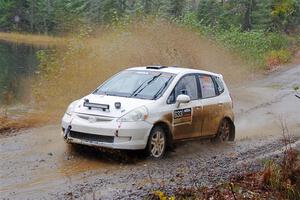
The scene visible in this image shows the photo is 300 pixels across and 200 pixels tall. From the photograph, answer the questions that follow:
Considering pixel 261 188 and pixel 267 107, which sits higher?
pixel 261 188

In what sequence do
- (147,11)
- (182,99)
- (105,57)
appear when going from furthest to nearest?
(147,11) → (105,57) → (182,99)

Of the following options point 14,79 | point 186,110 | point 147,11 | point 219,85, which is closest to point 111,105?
point 186,110

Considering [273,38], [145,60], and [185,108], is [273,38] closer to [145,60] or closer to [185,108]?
[145,60]

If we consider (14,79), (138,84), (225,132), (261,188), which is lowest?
(14,79)

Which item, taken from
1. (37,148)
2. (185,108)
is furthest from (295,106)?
(37,148)

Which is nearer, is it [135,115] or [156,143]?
[135,115]

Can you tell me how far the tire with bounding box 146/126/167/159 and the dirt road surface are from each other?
0.53 ft

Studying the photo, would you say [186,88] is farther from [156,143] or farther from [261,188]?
[261,188]

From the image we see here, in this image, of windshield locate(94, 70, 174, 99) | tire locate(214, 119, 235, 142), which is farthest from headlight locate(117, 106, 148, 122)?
tire locate(214, 119, 235, 142)

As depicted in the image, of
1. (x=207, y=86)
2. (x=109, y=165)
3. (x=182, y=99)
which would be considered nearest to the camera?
(x=109, y=165)

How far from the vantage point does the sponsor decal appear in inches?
415

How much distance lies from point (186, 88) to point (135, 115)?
173 centimetres

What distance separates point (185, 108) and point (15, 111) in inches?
246

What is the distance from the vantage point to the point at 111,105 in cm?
995
